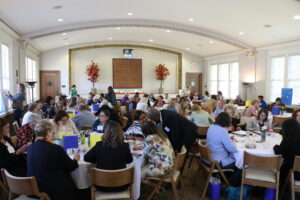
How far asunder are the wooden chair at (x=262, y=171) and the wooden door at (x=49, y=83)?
12.1 m

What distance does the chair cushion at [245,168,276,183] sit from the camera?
3.25 metres

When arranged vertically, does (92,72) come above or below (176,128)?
above

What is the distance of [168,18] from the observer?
944 centimetres

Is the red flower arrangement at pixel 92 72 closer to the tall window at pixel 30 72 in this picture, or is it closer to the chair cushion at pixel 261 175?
the tall window at pixel 30 72

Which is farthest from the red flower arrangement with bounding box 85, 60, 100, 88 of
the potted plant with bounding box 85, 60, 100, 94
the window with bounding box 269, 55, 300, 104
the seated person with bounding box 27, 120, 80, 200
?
the seated person with bounding box 27, 120, 80, 200

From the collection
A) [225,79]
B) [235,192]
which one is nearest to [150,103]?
[225,79]

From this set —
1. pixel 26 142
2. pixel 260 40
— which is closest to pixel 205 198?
pixel 26 142

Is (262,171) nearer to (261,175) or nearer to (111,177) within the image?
(261,175)

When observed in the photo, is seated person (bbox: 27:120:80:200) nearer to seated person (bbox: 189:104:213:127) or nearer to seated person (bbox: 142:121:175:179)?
seated person (bbox: 142:121:175:179)

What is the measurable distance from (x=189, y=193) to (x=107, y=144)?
1.75 metres

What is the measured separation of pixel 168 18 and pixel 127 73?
586cm

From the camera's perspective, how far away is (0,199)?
3.59m

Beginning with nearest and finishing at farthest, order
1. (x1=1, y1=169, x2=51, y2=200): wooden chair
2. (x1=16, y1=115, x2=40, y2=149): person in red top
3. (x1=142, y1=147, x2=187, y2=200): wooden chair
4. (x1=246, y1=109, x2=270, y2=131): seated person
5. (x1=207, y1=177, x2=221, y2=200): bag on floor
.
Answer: (x1=1, y1=169, x2=51, y2=200): wooden chair, (x1=142, y1=147, x2=187, y2=200): wooden chair, (x1=207, y1=177, x2=221, y2=200): bag on floor, (x1=16, y1=115, x2=40, y2=149): person in red top, (x1=246, y1=109, x2=270, y2=131): seated person

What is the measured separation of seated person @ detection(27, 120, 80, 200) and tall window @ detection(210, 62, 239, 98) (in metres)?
11.5
